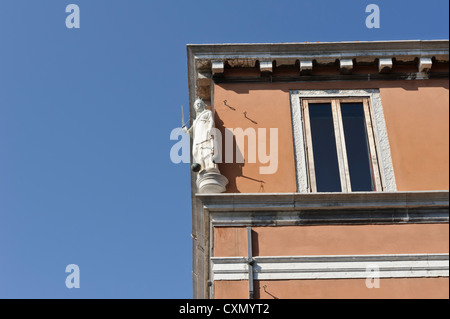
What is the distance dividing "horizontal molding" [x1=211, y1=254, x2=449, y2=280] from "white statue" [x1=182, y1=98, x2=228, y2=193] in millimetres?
1638

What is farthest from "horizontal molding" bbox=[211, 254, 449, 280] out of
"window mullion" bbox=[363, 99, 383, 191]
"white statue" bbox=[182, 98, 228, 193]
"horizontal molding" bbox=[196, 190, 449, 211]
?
"window mullion" bbox=[363, 99, 383, 191]

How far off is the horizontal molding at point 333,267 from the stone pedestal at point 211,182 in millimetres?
1528

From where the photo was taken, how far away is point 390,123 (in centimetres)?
1606

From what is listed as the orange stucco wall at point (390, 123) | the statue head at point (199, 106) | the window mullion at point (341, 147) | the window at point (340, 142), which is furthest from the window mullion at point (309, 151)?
the statue head at point (199, 106)

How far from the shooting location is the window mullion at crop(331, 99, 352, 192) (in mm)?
15252

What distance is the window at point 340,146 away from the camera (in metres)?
15.3

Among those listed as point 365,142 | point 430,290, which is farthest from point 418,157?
point 430,290

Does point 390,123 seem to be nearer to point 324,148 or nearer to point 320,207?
point 324,148

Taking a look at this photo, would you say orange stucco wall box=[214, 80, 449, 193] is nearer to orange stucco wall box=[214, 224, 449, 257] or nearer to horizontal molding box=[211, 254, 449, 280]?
orange stucco wall box=[214, 224, 449, 257]

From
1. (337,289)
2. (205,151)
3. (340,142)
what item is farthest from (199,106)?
(337,289)

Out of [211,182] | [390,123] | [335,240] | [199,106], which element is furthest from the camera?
[199,106]

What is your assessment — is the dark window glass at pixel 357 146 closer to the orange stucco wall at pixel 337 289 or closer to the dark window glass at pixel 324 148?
the dark window glass at pixel 324 148

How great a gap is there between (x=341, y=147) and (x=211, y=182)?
2.74 metres

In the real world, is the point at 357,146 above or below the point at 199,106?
below
